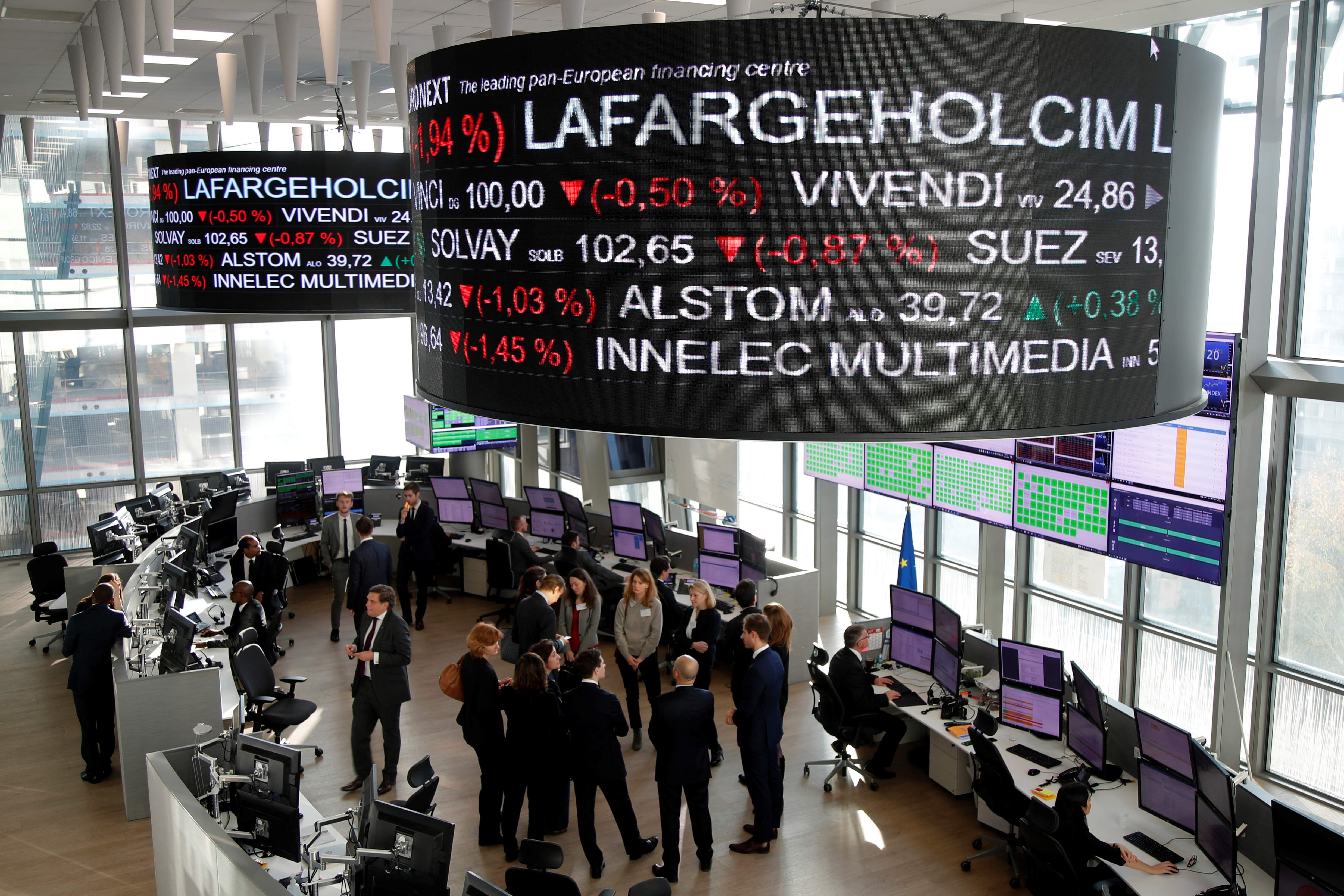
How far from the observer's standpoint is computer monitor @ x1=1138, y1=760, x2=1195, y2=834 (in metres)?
6.07

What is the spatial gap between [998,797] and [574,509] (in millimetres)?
6575

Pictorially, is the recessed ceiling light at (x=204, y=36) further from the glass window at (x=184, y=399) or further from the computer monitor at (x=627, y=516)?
the glass window at (x=184, y=399)

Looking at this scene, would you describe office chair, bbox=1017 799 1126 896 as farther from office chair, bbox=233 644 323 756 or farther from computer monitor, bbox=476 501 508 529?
computer monitor, bbox=476 501 508 529

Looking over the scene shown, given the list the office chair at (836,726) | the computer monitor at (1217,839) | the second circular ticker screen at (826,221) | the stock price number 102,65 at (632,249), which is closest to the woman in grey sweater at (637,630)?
the office chair at (836,726)

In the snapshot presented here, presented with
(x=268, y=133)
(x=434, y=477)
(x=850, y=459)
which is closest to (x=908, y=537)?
(x=850, y=459)

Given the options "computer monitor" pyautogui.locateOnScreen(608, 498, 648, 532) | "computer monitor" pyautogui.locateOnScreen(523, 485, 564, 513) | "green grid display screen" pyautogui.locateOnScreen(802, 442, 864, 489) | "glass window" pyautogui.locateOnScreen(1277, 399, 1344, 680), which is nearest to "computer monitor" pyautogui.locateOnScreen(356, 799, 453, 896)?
"glass window" pyautogui.locateOnScreen(1277, 399, 1344, 680)

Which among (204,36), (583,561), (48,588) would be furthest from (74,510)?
(204,36)

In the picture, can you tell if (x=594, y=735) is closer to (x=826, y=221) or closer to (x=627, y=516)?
(x=627, y=516)

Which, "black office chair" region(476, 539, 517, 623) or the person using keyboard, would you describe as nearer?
the person using keyboard

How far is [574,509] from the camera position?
12.4 metres

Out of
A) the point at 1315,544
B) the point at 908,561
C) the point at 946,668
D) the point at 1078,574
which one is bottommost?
the point at 946,668

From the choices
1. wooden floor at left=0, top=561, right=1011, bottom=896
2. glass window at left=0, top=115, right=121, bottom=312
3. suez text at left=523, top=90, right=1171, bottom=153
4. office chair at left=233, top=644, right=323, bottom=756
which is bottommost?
wooden floor at left=0, top=561, right=1011, bottom=896

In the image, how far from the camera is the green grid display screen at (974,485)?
356 inches

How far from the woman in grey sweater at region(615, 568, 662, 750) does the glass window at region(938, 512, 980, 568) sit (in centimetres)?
317
